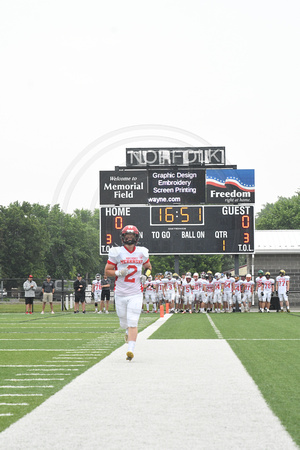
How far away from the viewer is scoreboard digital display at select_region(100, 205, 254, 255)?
2983 centimetres

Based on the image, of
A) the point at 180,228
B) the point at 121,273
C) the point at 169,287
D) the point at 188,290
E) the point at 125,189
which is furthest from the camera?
the point at 125,189

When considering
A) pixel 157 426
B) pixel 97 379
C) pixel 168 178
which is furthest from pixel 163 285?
pixel 157 426

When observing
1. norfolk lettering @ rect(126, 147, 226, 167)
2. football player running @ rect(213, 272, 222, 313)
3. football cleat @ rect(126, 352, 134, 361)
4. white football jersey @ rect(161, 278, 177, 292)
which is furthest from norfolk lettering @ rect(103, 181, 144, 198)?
football cleat @ rect(126, 352, 134, 361)

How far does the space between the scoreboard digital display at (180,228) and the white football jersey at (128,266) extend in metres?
20.4

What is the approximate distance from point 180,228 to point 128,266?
20667 millimetres

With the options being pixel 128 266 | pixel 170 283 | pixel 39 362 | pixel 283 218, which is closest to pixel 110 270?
pixel 128 266

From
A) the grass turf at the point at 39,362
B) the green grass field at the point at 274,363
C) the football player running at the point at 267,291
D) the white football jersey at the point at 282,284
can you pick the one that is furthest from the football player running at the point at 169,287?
the grass turf at the point at 39,362

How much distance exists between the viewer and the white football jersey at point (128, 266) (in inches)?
366

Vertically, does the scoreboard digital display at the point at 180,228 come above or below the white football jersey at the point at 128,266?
above

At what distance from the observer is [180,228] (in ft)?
98.0

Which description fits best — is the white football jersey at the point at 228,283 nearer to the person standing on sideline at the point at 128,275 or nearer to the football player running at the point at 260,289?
the football player running at the point at 260,289

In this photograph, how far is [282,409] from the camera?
17.3 ft

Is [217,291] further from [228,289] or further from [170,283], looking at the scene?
[170,283]

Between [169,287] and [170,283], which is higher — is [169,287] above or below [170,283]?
below
